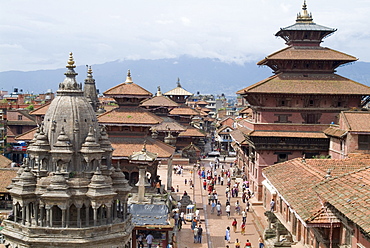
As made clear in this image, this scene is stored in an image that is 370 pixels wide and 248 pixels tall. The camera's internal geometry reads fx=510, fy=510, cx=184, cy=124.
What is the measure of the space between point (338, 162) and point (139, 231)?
10962 mm

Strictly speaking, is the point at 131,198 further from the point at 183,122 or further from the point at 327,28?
the point at 183,122

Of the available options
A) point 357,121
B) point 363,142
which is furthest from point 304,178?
point 357,121

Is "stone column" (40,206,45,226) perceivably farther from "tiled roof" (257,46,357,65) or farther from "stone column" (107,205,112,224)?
"tiled roof" (257,46,357,65)

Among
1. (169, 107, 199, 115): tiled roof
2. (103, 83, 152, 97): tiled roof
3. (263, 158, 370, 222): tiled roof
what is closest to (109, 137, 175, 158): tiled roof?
(103, 83, 152, 97): tiled roof

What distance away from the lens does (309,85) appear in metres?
40.9

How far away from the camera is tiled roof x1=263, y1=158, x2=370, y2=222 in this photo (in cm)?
1795

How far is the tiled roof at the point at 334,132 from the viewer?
33.4 m

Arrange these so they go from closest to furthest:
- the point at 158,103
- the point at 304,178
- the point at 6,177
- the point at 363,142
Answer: the point at 304,178 → the point at 363,142 → the point at 6,177 → the point at 158,103

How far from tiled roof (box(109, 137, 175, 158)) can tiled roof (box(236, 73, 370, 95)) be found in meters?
8.44

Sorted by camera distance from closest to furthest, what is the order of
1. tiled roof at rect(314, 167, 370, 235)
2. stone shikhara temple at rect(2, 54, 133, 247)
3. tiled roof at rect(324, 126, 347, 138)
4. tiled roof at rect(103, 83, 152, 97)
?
1. tiled roof at rect(314, 167, 370, 235)
2. stone shikhara temple at rect(2, 54, 133, 247)
3. tiled roof at rect(324, 126, 347, 138)
4. tiled roof at rect(103, 83, 152, 97)

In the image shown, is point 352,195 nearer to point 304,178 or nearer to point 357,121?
point 304,178

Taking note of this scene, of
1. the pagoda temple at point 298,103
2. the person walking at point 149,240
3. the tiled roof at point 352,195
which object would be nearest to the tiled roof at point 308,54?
the pagoda temple at point 298,103

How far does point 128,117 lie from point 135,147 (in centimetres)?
265

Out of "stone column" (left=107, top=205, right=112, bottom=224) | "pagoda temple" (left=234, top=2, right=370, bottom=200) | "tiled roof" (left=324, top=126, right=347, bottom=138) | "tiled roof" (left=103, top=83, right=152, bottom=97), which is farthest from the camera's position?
"pagoda temple" (left=234, top=2, right=370, bottom=200)
